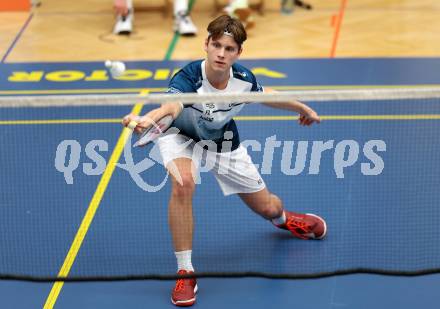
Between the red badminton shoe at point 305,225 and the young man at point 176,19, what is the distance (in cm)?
531

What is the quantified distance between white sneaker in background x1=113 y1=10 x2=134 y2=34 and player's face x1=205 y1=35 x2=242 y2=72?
19.6 feet

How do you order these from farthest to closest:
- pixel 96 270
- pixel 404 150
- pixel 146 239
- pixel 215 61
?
pixel 404 150 → pixel 146 239 → pixel 96 270 → pixel 215 61

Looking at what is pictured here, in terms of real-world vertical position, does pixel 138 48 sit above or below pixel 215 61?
below

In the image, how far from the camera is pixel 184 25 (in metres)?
11.2

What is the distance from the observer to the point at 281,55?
407 inches

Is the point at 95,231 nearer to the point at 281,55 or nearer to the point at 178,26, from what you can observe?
the point at 281,55

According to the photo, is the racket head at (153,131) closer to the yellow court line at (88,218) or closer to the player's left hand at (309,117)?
the player's left hand at (309,117)

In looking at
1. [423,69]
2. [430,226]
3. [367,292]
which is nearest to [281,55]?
[423,69]

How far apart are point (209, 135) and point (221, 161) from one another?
0.22 m

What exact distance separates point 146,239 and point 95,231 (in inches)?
16.9

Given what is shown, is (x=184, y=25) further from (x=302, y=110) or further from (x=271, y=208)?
(x=302, y=110)

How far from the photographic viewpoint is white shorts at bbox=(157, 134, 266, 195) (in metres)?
5.69

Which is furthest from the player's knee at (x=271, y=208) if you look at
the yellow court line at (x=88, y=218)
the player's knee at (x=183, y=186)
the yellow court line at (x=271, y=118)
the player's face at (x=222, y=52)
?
the yellow court line at (x=271, y=118)

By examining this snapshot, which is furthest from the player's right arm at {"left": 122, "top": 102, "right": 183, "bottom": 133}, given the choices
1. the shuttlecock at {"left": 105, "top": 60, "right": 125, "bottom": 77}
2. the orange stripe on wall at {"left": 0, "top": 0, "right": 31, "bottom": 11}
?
the orange stripe on wall at {"left": 0, "top": 0, "right": 31, "bottom": 11}
